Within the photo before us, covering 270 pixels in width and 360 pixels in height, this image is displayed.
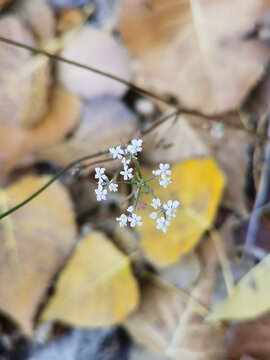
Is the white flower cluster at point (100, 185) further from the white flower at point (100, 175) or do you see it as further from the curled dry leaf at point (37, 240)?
the curled dry leaf at point (37, 240)

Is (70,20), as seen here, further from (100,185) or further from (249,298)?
(249,298)

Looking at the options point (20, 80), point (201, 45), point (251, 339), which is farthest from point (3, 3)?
point (251, 339)

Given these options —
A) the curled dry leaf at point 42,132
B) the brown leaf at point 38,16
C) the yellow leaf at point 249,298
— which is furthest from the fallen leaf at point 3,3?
the yellow leaf at point 249,298

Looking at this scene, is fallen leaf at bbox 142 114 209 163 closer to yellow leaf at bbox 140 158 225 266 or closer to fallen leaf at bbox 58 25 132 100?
yellow leaf at bbox 140 158 225 266

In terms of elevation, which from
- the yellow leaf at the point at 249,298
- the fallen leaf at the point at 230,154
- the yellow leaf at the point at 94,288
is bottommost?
the yellow leaf at the point at 249,298

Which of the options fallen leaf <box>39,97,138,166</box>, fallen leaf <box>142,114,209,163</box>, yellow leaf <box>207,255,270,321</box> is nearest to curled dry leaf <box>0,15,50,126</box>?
fallen leaf <box>39,97,138,166</box>

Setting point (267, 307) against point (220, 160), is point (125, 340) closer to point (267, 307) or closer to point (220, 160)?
point (267, 307)
